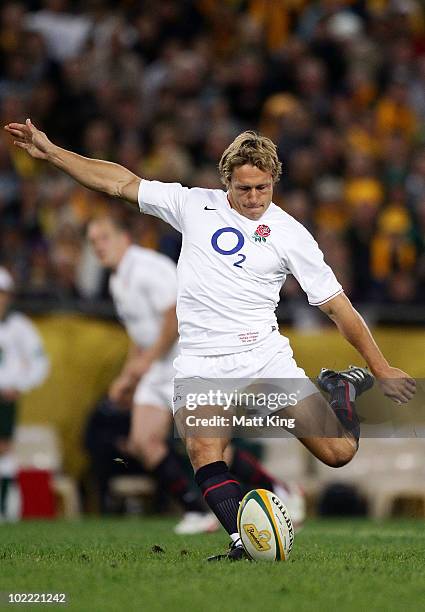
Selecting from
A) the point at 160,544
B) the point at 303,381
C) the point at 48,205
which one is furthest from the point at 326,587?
the point at 48,205

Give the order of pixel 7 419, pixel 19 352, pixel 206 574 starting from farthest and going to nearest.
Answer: pixel 19 352
pixel 7 419
pixel 206 574

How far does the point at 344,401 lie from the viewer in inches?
282

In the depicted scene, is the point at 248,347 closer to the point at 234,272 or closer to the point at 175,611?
the point at 234,272

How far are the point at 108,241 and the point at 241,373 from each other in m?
4.20

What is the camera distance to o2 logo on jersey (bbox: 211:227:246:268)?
23.7 feet

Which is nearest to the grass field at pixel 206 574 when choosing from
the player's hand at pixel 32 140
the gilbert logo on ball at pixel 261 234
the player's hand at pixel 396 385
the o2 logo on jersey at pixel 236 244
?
the player's hand at pixel 396 385

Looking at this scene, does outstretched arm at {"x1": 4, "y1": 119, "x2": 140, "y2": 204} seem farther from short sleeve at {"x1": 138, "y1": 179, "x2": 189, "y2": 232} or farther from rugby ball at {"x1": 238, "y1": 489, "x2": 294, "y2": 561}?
rugby ball at {"x1": 238, "y1": 489, "x2": 294, "y2": 561}

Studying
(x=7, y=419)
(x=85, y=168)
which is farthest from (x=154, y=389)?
(x=85, y=168)

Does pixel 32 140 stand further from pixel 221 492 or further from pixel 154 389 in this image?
pixel 154 389

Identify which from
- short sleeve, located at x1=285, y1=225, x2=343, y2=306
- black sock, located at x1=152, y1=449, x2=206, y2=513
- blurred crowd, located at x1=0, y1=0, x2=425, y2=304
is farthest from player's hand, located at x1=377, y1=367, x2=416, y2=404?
blurred crowd, located at x1=0, y1=0, x2=425, y2=304

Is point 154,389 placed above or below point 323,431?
above

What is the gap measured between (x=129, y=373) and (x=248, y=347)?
351 cm

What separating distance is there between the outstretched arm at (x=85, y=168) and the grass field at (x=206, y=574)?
2.04 m

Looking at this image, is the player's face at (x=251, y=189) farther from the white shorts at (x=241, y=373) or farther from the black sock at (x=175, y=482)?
the black sock at (x=175, y=482)
